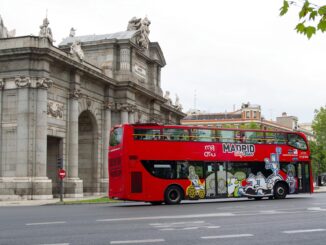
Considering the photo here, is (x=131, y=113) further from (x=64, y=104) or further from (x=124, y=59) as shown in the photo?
(x=64, y=104)

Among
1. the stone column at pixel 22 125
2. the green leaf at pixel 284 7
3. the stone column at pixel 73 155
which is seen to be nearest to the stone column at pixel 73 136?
the stone column at pixel 73 155

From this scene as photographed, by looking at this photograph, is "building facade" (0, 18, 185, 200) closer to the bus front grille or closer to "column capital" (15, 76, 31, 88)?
"column capital" (15, 76, 31, 88)

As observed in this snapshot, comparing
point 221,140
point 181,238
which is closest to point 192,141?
point 221,140

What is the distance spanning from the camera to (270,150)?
29656 mm

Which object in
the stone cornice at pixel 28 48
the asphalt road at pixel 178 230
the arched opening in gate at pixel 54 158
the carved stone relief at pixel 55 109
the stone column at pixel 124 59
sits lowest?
the asphalt road at pixel 178 230

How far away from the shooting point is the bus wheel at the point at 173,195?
26672mm

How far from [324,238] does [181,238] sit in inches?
126

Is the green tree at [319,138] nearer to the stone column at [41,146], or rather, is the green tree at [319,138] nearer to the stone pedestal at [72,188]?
the stone pedestal at [72,188]

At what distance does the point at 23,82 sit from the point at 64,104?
4995 millimetres

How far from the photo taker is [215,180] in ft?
92.3

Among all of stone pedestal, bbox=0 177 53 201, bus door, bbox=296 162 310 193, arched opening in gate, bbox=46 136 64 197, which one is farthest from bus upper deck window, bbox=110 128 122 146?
arched opening in gate, bbox=46 136 64 197

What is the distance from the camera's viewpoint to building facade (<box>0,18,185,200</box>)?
36.7 m

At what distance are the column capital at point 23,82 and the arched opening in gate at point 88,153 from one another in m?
9.54

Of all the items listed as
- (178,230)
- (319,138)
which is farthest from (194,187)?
(319,138)
